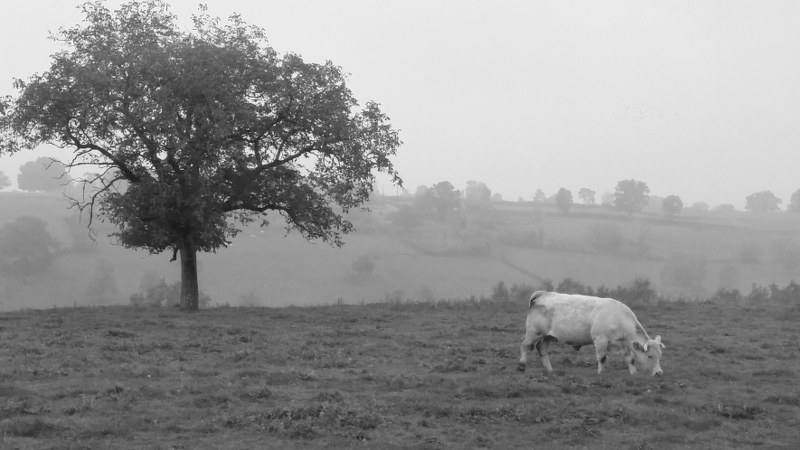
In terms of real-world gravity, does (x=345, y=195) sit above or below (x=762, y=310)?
above

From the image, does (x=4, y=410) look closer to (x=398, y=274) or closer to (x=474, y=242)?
(x=398, y=274)

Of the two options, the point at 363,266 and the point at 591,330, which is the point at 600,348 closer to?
the point at 591,330

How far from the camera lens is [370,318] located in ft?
94.8

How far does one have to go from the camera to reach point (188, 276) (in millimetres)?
31969

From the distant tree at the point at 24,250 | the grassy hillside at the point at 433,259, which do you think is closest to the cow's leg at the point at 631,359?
the grassy hillside at the point at 433,259

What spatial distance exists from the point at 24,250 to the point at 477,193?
322ft

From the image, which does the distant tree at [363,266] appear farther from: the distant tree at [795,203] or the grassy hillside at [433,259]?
the distant tree at [795,203]

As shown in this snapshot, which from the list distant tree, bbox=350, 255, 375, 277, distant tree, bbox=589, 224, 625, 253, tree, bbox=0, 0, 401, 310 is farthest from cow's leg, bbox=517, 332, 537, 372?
distant tree, bbox=589, 224, 625, 253

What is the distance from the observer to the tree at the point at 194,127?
2870cm

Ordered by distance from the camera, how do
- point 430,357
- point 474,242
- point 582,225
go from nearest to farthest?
point 430,357 < point 474,242 < point 582,225

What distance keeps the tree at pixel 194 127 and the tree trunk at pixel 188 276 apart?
5 cm

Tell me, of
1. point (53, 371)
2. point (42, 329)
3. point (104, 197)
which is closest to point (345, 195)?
point (104, 197)

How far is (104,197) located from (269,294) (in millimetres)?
55397

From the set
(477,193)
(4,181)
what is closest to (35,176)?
(4,181)
